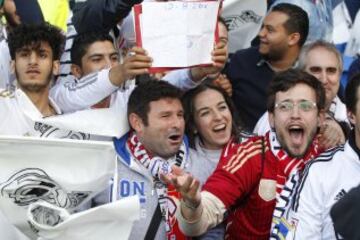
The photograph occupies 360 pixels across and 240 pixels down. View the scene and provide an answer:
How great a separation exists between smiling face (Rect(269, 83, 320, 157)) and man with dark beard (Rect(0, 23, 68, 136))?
4.02 feet

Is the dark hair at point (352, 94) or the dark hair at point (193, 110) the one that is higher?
the dark hair at point (352, 94)

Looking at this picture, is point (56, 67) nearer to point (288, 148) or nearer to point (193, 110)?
point (193, 110)

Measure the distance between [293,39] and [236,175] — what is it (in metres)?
1.76

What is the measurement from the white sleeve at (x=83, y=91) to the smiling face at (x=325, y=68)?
1255mm

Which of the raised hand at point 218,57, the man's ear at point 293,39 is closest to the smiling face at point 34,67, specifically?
the raised hand at point 218,57

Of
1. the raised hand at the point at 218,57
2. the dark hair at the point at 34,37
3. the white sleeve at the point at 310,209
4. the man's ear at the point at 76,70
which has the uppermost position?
the dark hair at the point at 34,37

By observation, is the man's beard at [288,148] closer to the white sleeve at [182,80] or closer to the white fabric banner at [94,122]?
the white sleeve at [182,80]

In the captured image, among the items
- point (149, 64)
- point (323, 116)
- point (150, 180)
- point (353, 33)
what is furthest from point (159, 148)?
point (353, 33)

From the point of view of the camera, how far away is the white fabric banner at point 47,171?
195 inches

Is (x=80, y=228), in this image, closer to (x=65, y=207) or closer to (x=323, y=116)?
(x=65, y=207)

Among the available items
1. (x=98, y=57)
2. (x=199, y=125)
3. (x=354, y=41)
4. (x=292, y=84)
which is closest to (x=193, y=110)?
(x=199, y=125)

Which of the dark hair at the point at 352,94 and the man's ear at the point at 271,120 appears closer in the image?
the dark hair at the point at 352,94

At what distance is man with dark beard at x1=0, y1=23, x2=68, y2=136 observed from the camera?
5.41 meters

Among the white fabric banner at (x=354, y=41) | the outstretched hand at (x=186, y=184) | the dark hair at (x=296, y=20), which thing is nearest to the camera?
the outstretched hand at (x=186, y=184)
